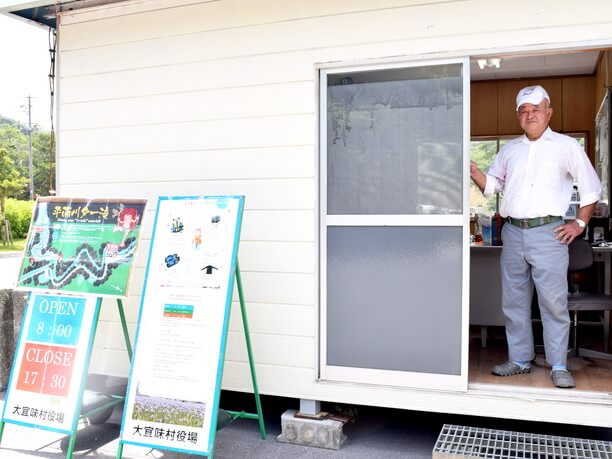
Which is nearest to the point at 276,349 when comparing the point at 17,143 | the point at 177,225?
the point at 177,225

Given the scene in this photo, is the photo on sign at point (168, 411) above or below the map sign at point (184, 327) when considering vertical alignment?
below

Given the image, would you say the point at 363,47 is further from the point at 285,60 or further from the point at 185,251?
the point at 185,251

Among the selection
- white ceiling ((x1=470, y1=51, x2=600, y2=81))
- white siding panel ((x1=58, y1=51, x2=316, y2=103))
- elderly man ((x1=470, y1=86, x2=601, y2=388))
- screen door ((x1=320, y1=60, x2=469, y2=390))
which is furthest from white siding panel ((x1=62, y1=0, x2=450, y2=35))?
white ceiling ((x1=470, y1=51, x2=600, y2=81))

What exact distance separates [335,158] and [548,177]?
1.24 meters

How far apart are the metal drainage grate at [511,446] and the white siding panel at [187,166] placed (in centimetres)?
169

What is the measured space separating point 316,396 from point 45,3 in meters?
2.97

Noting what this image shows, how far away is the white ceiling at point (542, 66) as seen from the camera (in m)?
6.94

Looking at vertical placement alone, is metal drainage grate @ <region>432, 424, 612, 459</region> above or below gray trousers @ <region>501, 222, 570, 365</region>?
below

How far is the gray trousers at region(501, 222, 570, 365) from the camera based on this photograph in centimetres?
376

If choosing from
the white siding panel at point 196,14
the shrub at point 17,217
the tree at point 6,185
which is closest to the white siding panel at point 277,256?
the white siding panel at point 196,14

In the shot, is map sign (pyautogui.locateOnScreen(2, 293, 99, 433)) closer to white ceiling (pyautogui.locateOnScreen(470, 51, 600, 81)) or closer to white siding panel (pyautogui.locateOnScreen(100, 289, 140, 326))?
white siding panel (pyautogui.locateOnScreen(100, 289, 140, 326))

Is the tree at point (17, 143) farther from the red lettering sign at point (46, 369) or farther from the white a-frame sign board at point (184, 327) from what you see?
the white a-frame sign board at point (184, 327)

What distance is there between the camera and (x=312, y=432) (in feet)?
12.4

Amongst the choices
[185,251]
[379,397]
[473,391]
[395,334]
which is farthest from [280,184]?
[473,391]
